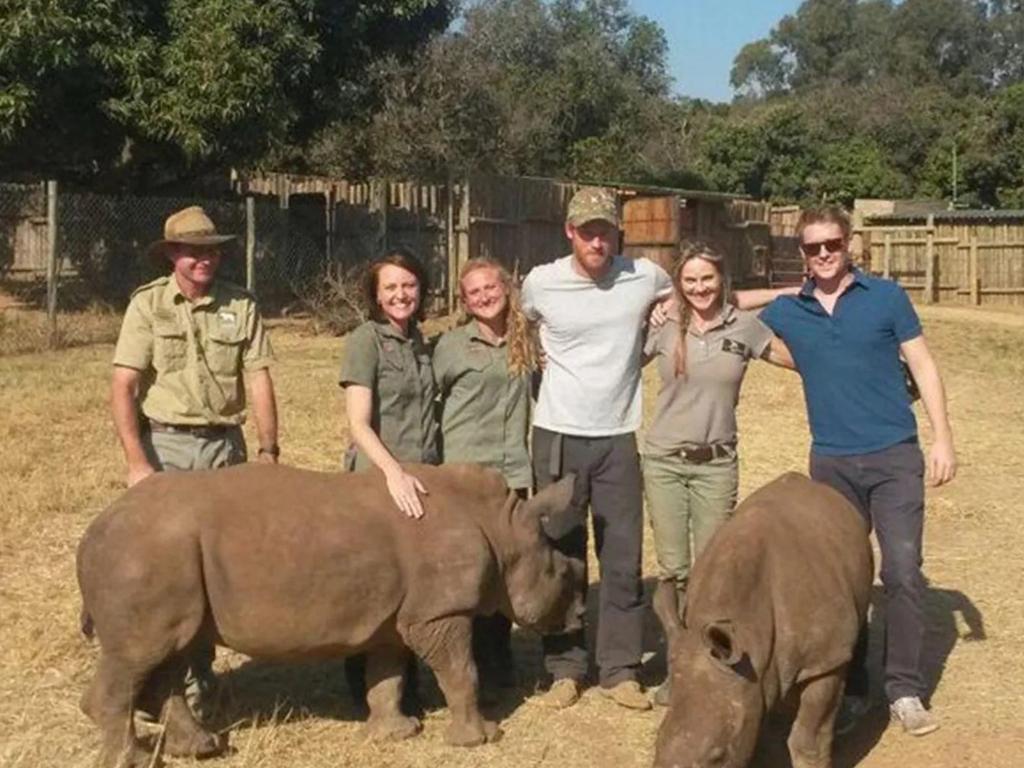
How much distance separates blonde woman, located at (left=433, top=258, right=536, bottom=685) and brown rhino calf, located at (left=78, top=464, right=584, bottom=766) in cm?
27

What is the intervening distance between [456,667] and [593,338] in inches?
59.2

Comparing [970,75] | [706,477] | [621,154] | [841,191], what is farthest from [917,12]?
[706,477]

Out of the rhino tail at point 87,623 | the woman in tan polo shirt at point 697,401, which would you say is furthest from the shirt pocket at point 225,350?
the woman in tan polo shirt at point 697,401

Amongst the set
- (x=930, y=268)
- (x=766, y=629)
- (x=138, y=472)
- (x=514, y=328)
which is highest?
(x=930, y=268)

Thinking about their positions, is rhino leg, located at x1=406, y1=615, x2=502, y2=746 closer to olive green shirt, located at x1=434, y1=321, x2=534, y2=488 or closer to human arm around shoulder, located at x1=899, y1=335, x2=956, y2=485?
olive green shirt, located at x1=434, y1=321, x2=534, y2=488

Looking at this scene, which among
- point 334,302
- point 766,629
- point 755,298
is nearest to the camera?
point 766,629

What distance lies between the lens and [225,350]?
19.4 feet

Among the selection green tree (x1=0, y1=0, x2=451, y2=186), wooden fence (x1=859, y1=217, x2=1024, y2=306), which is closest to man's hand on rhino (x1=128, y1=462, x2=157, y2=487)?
green tree (x1=0, y1=0, x2=451, y2=186)

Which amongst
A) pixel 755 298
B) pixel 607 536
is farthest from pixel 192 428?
pixel 755 298

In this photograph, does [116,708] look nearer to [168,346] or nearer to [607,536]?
[168,346]

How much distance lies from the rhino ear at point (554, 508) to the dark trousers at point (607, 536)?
0.15 m

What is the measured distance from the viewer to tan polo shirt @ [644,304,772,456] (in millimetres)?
6133

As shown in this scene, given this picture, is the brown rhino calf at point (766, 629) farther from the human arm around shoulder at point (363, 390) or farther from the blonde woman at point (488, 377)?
the human arm around shoulder at point (363, 390)

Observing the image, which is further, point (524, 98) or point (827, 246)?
point (524, 98)
